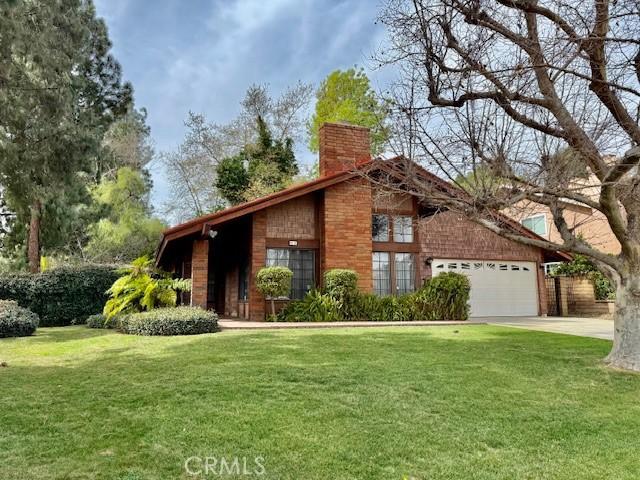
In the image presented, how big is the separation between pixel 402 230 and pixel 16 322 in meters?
11.2

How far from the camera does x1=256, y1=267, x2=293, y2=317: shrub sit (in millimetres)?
12828

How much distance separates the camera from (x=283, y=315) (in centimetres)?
1342

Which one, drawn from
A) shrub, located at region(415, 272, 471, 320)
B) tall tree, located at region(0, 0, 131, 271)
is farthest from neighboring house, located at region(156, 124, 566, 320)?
tall tree, located at region(0, 0, 131, 271)

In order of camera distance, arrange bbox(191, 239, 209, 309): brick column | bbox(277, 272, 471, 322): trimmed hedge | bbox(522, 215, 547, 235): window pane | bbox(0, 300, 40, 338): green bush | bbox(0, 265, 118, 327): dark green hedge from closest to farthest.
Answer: bbox(0, 300, 40, 338): green bush → bbox(191, 239, 209, 309): brick column → bbox(277, 272, 471, 322): trimmed hedge → bbox(0, 265, 118, 327): dark green hedge → bbox(522, 215, 547, 235): window pane

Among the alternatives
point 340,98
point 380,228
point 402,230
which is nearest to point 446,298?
point 402,230

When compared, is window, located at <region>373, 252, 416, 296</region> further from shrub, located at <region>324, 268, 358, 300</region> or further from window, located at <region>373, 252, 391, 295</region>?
shrub, located at <region>324, 268, 358, 300</region>

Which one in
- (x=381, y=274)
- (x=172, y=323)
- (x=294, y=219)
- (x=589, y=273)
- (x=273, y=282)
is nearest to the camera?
(x=172, y=323)

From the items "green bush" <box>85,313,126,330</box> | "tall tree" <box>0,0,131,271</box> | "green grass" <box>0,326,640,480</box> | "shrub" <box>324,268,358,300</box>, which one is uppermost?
"tall tree" <box>0,0,131,271</box>

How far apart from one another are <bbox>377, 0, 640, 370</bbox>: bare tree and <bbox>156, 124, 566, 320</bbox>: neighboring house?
5100 mm

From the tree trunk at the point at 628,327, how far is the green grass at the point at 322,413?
0.34 meters

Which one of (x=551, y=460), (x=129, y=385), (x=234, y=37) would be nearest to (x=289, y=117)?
(x=234, y=37)

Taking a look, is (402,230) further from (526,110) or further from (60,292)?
(60,292)

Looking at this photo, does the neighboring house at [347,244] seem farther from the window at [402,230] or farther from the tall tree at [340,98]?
the tall tree at [340,98]

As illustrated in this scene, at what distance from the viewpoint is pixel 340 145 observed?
614 inches
